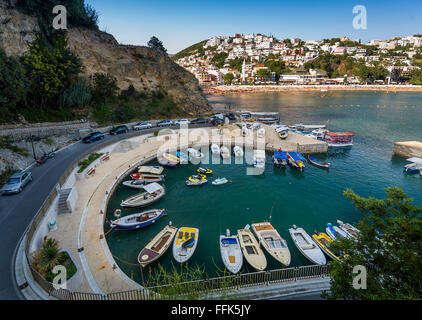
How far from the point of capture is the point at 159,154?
104 feet

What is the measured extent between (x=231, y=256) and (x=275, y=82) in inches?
7116

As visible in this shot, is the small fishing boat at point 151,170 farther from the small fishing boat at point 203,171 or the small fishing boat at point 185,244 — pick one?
the small fishing boat at point 185,244

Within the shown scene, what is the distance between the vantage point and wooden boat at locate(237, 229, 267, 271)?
564 inches

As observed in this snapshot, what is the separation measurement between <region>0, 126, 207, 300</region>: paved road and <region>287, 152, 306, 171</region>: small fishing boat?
28.0m

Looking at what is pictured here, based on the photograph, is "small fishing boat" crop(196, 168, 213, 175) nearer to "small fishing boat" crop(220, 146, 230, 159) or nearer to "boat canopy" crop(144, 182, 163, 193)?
"small fishing boat" crop(220, 146, 230, 159)

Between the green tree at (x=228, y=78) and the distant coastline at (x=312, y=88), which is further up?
the green tree at (x=228, y=78)

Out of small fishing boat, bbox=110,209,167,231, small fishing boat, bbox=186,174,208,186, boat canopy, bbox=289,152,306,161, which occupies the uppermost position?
boat canopy, bbox=289,152,306,161

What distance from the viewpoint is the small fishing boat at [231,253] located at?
46.6 ft

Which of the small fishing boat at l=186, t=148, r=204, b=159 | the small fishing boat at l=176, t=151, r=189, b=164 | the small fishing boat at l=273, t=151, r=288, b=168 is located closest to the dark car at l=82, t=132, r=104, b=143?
the small fishing boat at l=176, t=151, r=189, b=164

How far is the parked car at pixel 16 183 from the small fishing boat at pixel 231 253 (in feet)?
56.8

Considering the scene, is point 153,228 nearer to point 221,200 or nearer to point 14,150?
point 221,200

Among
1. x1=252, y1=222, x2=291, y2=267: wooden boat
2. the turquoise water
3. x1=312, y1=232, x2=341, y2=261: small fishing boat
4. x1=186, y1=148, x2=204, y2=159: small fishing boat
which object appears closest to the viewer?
x1=252, y1=222, x2=291, y2=267: wooden boat

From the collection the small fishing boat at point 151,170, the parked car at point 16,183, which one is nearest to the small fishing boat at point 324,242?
the small fishing boat at point 151,170

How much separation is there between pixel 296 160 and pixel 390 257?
2494cm
